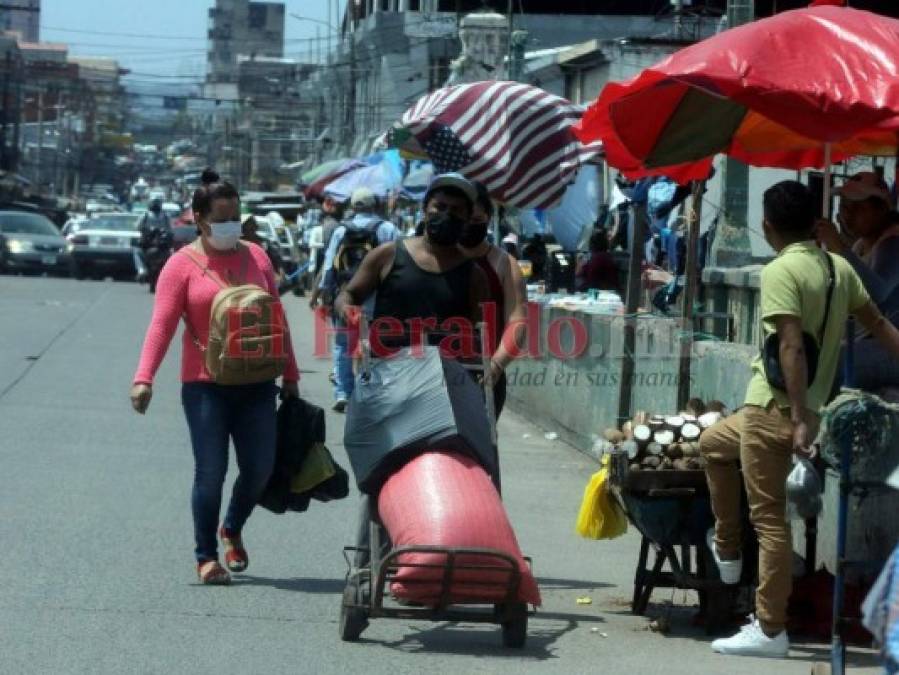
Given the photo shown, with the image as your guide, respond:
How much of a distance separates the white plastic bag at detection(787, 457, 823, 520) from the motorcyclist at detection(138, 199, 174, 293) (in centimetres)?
2862

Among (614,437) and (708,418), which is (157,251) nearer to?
(614,437)

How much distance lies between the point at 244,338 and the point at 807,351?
2568 mm

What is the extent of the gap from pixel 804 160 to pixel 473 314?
2.99m

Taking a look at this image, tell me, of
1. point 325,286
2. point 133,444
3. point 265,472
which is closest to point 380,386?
point 265,472

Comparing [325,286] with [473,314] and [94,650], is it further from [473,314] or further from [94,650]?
[94,650]

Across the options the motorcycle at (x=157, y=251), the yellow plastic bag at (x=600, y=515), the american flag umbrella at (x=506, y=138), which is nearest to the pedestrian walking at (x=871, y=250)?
the yellow plastic bag at (x=600, y=515)

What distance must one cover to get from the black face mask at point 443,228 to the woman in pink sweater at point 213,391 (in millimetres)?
1098

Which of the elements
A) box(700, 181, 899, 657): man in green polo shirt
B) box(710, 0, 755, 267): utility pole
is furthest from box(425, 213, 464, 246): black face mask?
box(710, 0, 755, 267): utility pole

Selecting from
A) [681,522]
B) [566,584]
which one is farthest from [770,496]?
[566,584]

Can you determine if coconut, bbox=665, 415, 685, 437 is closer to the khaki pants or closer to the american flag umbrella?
the khaki pants

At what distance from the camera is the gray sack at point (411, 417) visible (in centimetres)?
737

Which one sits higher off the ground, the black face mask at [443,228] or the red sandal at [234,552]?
the black face mask at [443,228]

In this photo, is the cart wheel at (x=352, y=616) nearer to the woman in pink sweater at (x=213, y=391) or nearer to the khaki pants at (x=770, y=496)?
the woman in pink sweater at (x=213, y=391)

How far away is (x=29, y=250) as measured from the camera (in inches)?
1726
